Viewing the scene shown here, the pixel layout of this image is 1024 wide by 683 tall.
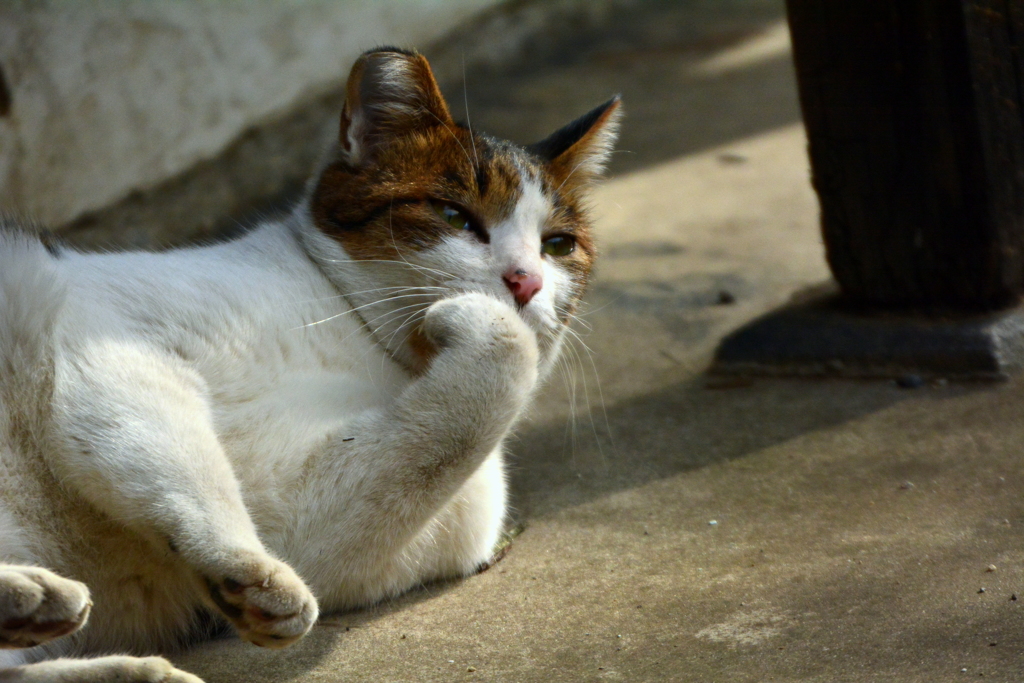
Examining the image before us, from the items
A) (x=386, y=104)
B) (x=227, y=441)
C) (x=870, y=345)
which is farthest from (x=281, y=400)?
(x=870, y=345)

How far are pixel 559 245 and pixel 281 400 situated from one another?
863mm

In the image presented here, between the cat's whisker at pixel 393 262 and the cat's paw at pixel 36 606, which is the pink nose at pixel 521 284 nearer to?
the cat's whisker at pixel 393 262

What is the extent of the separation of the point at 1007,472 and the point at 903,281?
96 cm

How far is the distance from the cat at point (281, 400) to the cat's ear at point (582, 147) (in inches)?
9.5

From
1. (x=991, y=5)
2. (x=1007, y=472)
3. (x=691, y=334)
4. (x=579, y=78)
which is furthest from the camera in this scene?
(x=579, y=78)

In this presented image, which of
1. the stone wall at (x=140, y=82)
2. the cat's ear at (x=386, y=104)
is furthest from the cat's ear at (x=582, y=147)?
the stone wall at (x=140, y=82)

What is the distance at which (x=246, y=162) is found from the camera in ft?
16.5

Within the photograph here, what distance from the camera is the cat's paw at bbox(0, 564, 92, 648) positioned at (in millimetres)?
1524

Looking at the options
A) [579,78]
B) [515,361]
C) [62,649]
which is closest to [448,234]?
[515,361]

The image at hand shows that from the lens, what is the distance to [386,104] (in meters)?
2.47

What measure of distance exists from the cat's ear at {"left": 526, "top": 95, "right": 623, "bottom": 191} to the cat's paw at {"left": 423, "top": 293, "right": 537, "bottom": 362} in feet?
2.48

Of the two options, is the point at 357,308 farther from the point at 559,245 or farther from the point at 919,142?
the point at 919,142

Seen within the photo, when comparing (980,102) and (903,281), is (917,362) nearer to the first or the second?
(903,281)

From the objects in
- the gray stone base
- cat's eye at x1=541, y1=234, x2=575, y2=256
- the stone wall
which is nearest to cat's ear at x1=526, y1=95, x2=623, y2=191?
cat's eye at x1=541, y1=234, x2=575, y2=256
